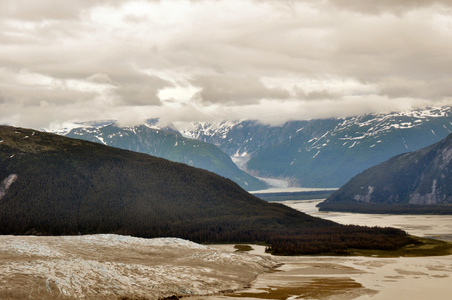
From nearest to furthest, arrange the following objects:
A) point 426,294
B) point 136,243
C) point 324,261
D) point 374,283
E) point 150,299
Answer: point 150,299
point 426,294
point 374,283
point 136,243
point 324,261

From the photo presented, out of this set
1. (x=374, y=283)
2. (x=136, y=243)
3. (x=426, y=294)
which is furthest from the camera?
(x=136, y=243)

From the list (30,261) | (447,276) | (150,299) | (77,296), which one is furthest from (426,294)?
(30,261)

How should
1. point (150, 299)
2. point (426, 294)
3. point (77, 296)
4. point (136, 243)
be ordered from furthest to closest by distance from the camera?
point (136, 243), point (426, 294), point (150, 299), point (77, 296)

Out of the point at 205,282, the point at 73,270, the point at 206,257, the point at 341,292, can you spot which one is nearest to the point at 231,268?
the point at 206,257

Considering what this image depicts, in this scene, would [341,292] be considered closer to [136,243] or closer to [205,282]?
[205,282]

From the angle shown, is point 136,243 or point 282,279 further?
point 136,243

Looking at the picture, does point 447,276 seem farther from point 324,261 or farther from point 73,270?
point 73,270
